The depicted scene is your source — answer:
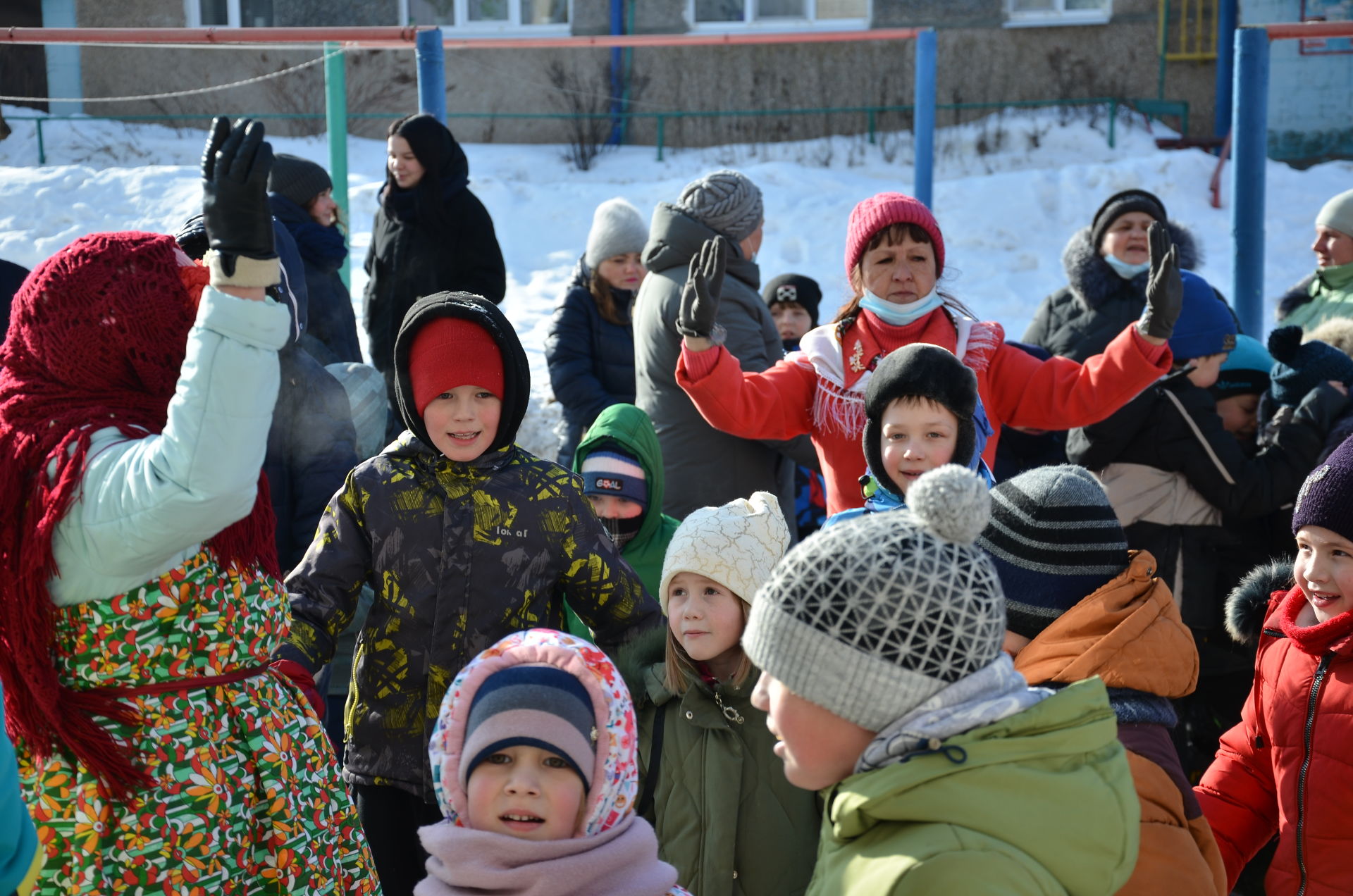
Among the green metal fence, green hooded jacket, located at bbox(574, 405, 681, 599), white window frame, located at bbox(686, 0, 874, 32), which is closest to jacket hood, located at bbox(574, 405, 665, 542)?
green hooded jacket, located at bbox(574, 405, 681, 599)

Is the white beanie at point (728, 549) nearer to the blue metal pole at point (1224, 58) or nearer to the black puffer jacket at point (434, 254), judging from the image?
the black puffer jacket at point (434, 254)

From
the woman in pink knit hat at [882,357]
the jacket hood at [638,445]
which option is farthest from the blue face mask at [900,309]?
the jacket hood at [638,445]

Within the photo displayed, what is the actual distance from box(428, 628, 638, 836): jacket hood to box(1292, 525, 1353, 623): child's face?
1395 millimetres

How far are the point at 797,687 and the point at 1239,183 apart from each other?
19.0 ft

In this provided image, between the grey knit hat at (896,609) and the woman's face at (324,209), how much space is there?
417 centimetres

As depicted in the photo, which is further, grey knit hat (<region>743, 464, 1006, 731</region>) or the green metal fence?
the green metal fence

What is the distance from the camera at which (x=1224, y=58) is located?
13961mm

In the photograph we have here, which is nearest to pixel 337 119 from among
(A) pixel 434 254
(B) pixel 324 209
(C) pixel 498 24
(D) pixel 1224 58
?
(B) pixel 324 209

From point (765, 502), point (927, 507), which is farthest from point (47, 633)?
point (765, 502)

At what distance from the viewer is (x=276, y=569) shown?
2352 mm

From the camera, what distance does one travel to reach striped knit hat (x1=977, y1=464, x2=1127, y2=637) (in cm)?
230

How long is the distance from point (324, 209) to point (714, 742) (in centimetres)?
357

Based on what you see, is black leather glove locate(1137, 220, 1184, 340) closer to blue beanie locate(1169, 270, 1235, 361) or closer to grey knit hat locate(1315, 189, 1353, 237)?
blue beanie locate(1169, 270, 1235, 361)

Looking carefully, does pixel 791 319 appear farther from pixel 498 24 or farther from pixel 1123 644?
pixel 498 24
